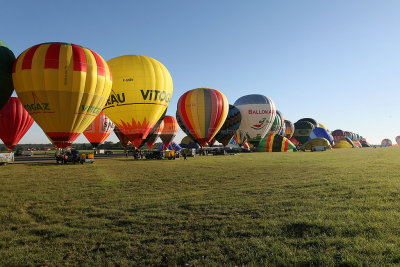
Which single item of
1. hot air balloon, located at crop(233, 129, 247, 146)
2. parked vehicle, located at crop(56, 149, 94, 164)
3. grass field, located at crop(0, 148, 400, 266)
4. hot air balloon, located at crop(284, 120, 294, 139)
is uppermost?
hot air balloon, located at crop(284, 120, 294, 139)

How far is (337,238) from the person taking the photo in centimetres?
539

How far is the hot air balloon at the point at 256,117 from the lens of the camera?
2201 inches

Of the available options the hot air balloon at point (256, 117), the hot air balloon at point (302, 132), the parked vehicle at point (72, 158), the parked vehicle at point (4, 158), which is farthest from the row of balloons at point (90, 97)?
the hot air balloon at point (302, 132)

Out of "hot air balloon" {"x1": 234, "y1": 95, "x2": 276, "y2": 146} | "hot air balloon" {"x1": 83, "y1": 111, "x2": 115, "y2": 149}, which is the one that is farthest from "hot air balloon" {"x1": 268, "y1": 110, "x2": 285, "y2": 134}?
"hot air balloon" {"x1": 83, "y1": 111, "x2": 115, "y2": 149}

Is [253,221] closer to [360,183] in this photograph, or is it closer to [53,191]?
[360,183]

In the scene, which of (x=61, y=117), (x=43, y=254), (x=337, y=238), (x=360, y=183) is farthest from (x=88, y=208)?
(x=61, y=117)

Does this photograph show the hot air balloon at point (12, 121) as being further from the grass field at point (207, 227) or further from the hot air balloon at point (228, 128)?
the hot air balloon at point (228, 128)

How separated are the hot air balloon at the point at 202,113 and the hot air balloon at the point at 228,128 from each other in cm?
982

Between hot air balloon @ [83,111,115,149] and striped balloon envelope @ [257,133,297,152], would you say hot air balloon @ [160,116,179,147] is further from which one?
striped balloon envelope @ [257,133,297,152]

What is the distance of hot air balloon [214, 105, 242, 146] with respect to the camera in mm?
51188

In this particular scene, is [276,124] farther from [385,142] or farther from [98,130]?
[385,142]

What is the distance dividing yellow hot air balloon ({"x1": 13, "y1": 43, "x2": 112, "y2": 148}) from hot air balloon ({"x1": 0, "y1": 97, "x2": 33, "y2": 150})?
14651 mm

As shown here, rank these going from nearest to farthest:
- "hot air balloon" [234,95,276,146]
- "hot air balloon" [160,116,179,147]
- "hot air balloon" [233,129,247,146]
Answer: "hot air balloon" [234,95,276,146], "hot air balloon" [233,129,247,146], "hot air balloon" [160,116,179,147]

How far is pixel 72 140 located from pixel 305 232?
67.7 ft
